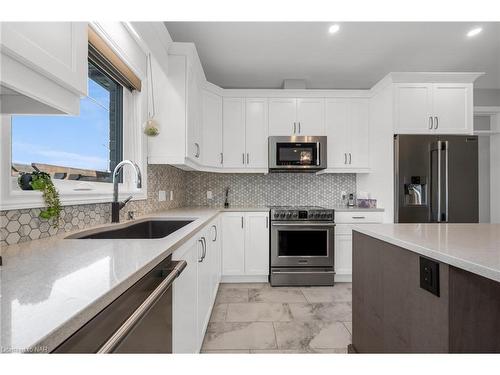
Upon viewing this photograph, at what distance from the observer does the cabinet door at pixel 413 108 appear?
2924 mm

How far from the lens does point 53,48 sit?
0.74m

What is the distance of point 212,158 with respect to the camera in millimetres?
3236

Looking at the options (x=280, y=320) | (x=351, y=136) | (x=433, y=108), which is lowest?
(x=280, y=320)

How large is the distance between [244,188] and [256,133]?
0.81 meters

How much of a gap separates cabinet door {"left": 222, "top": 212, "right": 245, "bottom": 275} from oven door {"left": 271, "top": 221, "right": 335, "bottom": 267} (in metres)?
0.38

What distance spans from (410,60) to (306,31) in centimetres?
150

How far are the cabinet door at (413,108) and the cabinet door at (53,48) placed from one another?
309cm

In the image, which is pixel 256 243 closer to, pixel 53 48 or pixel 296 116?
pixel 296 116

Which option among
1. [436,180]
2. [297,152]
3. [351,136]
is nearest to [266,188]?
[297,152]

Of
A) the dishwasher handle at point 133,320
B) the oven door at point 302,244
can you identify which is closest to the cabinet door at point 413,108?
the oven door at point 302,244

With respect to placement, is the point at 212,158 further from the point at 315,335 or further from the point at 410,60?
the point at 410,60

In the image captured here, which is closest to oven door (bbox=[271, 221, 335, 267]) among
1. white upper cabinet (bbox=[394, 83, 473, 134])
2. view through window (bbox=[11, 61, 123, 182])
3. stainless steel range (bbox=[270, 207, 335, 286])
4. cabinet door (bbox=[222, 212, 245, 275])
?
stainless steel range (bbox=[270, 207, 335, 286])

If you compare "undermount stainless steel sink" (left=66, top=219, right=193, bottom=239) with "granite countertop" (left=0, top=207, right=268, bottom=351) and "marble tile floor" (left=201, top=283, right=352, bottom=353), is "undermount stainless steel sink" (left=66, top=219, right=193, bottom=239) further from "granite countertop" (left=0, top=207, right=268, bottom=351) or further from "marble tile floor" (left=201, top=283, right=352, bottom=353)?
"marble tile floor" (left=201, top=283, right=352, bottom=353)
